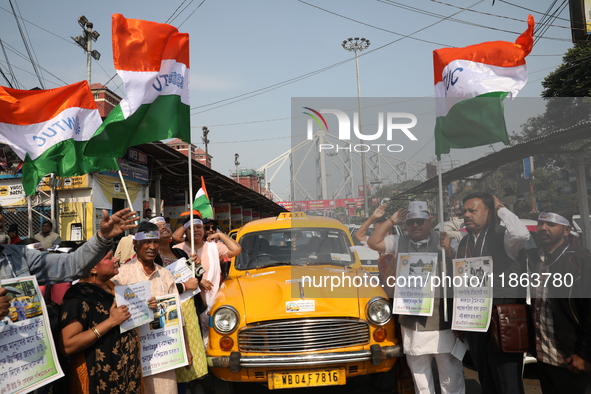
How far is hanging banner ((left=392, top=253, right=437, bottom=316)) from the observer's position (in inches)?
153

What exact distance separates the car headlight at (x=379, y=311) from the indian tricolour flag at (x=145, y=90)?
2.38 meters

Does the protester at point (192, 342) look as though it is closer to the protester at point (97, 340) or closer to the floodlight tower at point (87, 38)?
the protester at point (97, 340)

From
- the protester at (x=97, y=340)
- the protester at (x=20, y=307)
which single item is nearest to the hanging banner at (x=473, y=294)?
the protester at (x=97, y=340)

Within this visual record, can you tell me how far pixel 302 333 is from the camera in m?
4.11

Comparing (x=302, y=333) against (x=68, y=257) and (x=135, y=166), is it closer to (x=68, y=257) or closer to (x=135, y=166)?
(x=68, y=257)

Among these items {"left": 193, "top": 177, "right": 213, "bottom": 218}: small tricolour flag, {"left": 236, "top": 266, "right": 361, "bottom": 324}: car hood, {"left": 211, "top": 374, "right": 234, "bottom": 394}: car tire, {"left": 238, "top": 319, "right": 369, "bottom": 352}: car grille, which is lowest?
{"left": 211, "top": 374, "right": 234, "bottom": 394}: car tire

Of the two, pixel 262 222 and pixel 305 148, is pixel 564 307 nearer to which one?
pixel 305 148

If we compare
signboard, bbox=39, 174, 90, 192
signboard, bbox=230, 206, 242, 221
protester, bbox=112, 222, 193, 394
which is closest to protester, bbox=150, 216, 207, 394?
protester, bbox=112, 222, 193, 394

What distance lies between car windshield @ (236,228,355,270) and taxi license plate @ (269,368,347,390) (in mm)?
1489

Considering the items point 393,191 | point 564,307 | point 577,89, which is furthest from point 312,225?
point 577,89

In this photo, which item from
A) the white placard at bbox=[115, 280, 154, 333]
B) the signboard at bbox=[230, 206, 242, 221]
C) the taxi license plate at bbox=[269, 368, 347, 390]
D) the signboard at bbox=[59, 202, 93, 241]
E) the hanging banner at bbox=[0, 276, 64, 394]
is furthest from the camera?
the signboard at bbox=[230, 206, 242, 221]

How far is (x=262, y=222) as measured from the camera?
605 centimetres

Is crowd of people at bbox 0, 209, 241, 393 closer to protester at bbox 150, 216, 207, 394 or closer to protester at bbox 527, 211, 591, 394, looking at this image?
protester at bbox 150, 216, 207, 394

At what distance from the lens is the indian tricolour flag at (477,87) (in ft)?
13.2
